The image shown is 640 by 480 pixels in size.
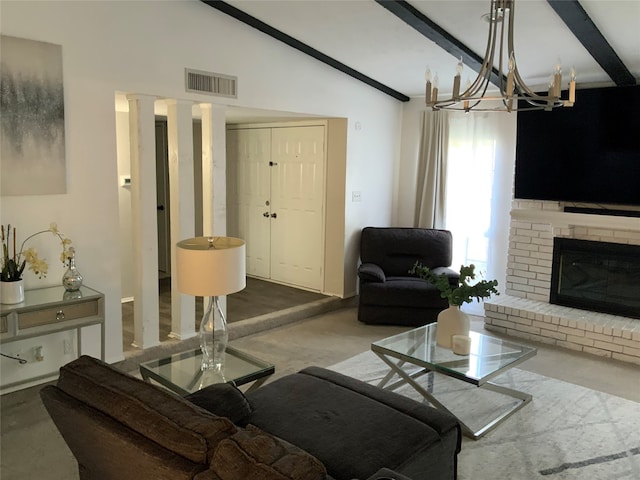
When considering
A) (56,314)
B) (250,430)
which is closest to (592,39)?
(250,430)

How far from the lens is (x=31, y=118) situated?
3.30 metres

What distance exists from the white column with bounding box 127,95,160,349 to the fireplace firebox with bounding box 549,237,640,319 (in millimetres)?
3712

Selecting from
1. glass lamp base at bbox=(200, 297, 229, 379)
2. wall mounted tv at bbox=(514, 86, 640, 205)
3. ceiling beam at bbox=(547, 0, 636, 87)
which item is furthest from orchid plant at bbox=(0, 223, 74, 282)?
wall mounted tv at bbox=(514, 86, 640, 205)

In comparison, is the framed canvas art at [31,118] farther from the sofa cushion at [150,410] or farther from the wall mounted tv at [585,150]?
the wall mounted tv at [585,150]

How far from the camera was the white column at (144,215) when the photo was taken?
3916 millimetres

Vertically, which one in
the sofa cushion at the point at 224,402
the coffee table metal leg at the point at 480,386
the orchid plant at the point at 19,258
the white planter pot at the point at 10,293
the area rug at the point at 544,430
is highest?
the orchid plant at the point at 19,258

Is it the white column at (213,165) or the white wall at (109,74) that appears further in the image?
the white column at (213,165)

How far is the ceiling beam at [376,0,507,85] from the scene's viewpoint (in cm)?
370

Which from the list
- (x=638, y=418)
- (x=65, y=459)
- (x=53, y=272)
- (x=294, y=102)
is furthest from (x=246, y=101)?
(x=638, y=418)

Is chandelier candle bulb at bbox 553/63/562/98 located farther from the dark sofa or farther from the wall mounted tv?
the wall mounted tv

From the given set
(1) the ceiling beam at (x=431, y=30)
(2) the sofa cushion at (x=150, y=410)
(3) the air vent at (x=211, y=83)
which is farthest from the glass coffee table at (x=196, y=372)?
(1) the ceiling beam at (x=431, y=30)

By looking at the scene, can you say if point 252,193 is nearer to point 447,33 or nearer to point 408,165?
point 408,165

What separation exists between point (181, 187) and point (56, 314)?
142 centimetres

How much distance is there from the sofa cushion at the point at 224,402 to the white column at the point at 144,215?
192 cm
